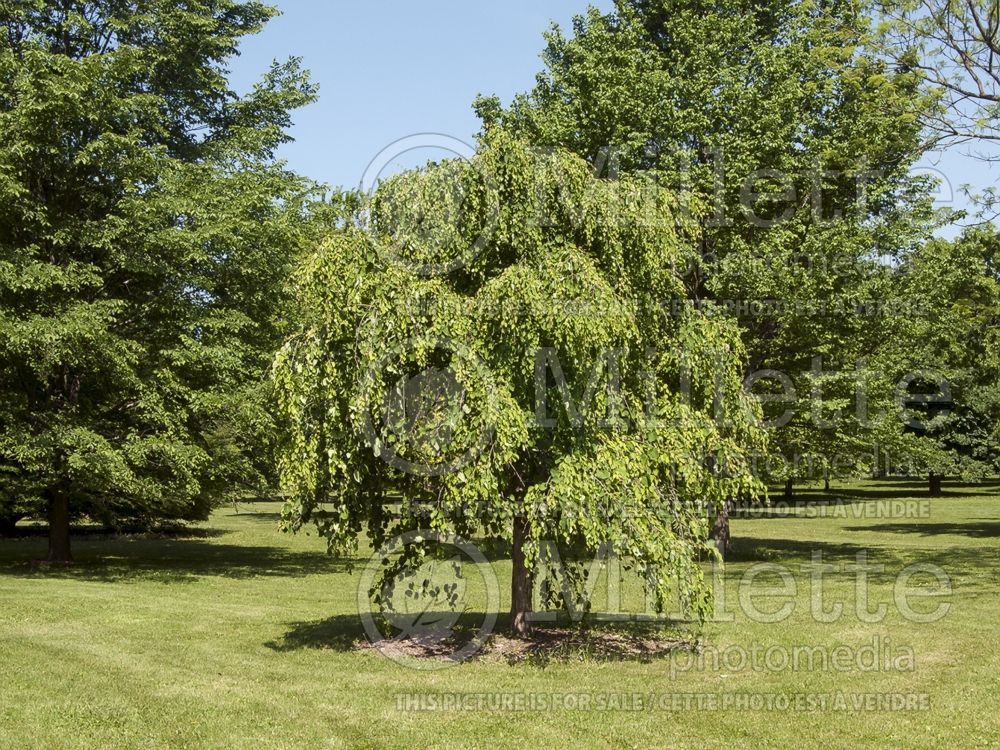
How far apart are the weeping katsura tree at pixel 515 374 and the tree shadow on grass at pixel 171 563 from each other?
12.5 m

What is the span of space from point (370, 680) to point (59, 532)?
16656 millimetres

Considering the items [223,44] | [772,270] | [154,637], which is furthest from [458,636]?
[223,44]

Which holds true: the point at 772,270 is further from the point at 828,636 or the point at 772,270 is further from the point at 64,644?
the point at 64,644

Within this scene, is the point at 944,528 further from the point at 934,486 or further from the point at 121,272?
the point at 121,272

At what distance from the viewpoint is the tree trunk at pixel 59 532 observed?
81.4 feet

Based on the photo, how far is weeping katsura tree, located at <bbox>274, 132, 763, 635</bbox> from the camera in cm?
1128

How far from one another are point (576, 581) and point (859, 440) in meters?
14.6

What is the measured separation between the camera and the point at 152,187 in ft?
78.1

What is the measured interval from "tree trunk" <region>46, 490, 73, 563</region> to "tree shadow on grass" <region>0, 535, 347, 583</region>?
431 mm

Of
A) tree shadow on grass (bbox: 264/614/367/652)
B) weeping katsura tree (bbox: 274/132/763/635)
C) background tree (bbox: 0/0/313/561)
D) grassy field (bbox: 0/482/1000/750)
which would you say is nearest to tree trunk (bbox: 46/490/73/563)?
background tree (bbox: 0/0/313/561)

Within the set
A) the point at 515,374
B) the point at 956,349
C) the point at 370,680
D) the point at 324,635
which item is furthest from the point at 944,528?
the point at 370,680

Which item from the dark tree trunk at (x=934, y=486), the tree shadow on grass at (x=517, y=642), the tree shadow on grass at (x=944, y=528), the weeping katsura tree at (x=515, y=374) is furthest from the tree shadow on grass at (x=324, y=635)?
the dark tree trunk at (x=934, y=486)

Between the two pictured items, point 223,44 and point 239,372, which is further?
point 223,44

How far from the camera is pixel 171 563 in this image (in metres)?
26.8
